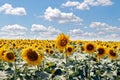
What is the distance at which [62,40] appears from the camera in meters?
11.3

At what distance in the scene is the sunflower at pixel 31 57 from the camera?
33.0 ft

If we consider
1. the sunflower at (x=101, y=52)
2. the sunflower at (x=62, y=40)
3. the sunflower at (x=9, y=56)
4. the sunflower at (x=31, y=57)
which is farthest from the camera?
the sunflower at (x=101, y=52)

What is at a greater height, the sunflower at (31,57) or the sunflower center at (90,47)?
the sunflower center at (90,47)

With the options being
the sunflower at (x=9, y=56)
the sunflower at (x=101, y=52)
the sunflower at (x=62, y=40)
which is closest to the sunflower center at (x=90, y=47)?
the sunflower at (x=101, y=52)

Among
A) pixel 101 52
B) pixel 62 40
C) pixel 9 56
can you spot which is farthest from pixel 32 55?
pixel 101 52

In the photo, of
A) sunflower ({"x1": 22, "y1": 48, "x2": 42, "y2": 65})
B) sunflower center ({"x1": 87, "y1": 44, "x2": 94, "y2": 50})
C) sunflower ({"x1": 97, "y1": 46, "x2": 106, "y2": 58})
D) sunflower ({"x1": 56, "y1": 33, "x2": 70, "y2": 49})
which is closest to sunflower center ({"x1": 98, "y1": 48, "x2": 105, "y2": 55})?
sunflower ({"x1": 97, "y1": 46, "x2": 106, "y2": 58})

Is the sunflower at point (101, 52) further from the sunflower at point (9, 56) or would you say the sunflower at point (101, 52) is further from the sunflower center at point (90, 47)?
the sunflower at point (9, 56)

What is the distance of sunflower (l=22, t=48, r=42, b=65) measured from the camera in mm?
10055

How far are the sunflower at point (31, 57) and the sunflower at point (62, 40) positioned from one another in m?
1.29

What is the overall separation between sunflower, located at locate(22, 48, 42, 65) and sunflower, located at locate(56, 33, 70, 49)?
1289mm

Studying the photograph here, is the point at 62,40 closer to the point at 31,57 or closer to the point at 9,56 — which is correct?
the point at 31,57

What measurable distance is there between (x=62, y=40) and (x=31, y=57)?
5.03 ft

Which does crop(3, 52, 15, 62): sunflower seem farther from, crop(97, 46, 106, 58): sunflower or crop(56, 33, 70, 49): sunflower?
crop(97, 46, 106, 58): sunflower

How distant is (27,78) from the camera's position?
13.5m
